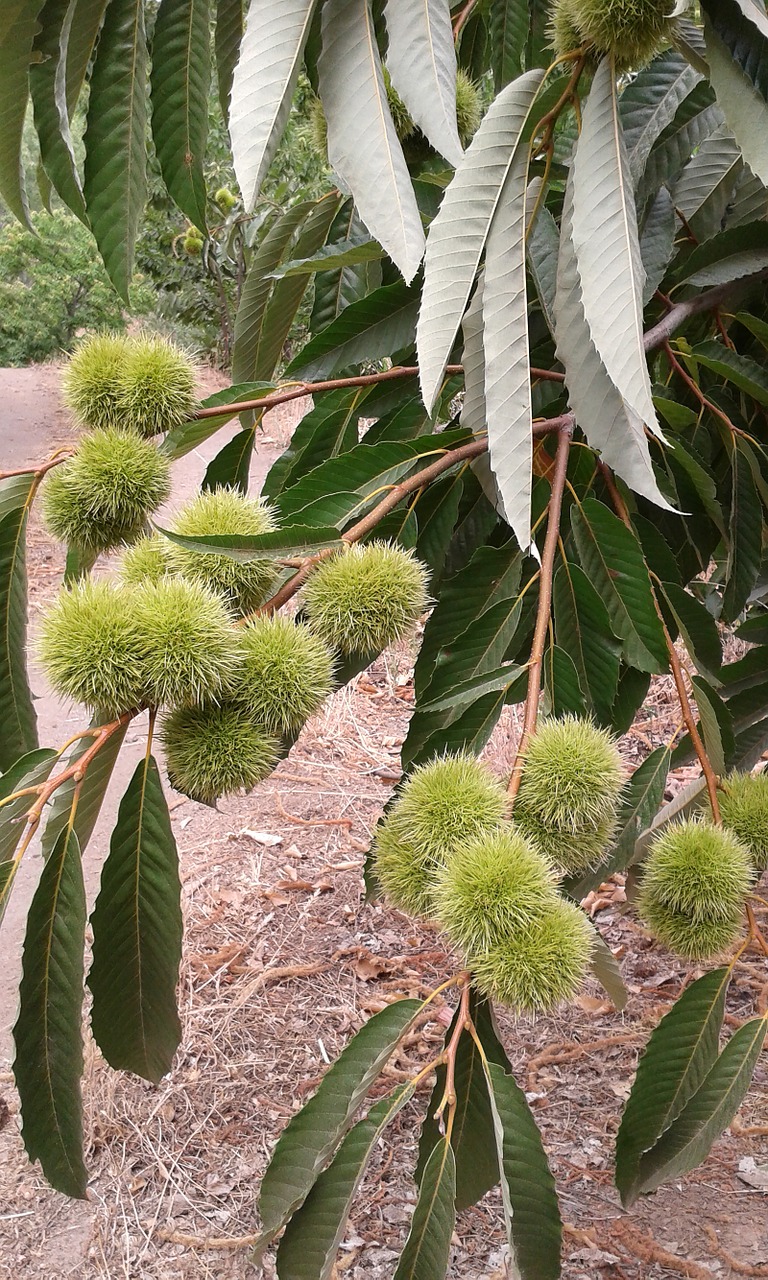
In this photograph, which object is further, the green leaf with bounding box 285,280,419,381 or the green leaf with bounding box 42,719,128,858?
the green leaf with bounding box 285,280,419,381

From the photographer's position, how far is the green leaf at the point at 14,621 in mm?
896

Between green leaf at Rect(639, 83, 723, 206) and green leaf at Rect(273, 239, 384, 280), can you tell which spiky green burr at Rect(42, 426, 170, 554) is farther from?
green leaf at Rect(639, 83, 723, 206)

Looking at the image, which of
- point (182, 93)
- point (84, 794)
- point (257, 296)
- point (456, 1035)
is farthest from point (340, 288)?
point (456, 1035)

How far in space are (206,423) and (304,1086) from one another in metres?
1.75

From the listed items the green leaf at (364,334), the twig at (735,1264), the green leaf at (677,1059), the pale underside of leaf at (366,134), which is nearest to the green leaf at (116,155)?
the green leaf at (364,334)

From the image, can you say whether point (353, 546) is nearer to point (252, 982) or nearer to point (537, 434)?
point (537, 434)

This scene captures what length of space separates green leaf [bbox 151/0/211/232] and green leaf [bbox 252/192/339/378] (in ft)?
0.70

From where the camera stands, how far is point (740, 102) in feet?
2.36

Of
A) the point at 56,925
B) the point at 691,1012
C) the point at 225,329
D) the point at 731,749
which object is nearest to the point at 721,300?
the point at 731,749

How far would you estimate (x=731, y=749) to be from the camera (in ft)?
3.52

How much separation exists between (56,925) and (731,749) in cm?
69

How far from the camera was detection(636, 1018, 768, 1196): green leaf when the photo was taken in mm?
995

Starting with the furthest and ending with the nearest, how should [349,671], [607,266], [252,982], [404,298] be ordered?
[252,982], [404,298], [349,671], [607,266]

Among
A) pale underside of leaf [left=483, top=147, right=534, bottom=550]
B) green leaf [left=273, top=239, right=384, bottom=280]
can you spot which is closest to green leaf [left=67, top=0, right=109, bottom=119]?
green leaf [left=273, top=239, right=384, bottom=280]
